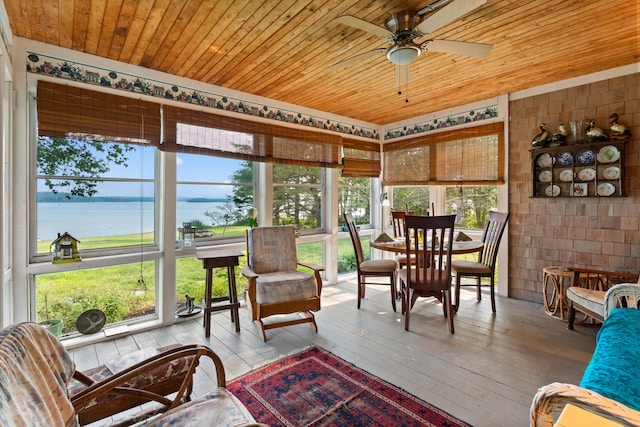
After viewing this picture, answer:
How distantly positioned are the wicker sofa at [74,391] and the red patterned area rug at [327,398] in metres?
0.59

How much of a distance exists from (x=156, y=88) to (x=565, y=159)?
4524 millimetres

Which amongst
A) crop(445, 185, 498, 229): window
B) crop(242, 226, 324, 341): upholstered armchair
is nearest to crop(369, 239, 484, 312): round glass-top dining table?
crop(242, 226, 324, 341): upholstered armchair

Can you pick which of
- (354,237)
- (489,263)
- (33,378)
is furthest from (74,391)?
(489,263)

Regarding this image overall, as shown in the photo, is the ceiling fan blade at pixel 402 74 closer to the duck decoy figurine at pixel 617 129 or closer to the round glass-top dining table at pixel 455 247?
the round glass-top dining table at pixel 455 247

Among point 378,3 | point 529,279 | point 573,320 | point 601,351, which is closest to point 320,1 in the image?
point 378,3

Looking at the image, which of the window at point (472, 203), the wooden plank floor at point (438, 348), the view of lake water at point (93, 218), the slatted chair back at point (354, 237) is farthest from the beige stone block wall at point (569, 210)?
the view of lake water at point (93, 218)

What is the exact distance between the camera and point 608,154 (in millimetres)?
3242

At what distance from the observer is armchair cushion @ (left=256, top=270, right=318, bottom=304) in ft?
9.45

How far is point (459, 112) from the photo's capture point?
14.6ft

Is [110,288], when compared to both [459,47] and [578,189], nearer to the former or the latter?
[459,47]

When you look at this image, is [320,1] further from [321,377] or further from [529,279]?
[529,279]

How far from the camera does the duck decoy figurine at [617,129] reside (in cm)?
311

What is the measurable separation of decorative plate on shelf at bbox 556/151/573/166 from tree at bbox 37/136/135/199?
4.70 m

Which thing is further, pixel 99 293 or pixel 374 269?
pixel 374 269
